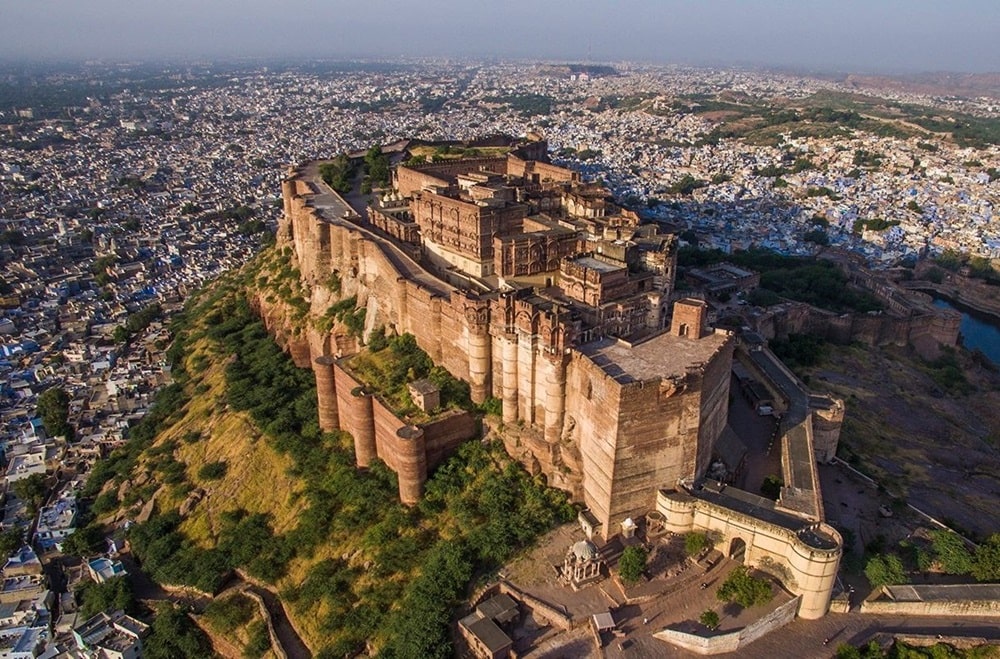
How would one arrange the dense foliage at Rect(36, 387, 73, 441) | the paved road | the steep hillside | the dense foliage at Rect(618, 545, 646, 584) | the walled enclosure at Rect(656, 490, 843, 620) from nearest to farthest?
the paved road, the walled enclosure at Rect(656, 490, 843, 620), the dense foliage at Rect(618, 545, 646, 584), the steep hillside, the dense foliage at Rect(36, 387, 73, 441)

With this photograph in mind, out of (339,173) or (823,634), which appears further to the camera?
(339,173)

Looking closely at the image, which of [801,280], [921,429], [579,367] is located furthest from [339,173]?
[921,429]

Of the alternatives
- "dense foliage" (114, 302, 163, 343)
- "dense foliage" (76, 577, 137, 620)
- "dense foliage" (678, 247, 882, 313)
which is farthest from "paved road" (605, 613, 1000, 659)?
"dense foliage" (114, 302, 163, 343)

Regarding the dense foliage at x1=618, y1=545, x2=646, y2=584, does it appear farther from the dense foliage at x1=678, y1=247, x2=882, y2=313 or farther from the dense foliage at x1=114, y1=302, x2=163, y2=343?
the dense foliage at x1=114, y1=302, x2=163, y2=343

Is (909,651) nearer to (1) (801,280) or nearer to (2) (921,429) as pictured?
(2) (921,429)

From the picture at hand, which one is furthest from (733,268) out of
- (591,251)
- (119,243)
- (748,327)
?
(119,243)

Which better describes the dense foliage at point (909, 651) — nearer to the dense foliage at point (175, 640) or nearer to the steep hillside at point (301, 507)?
the steep hillside at point (301, 507)

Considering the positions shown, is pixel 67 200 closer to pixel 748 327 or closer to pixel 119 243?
pixel 119 243
